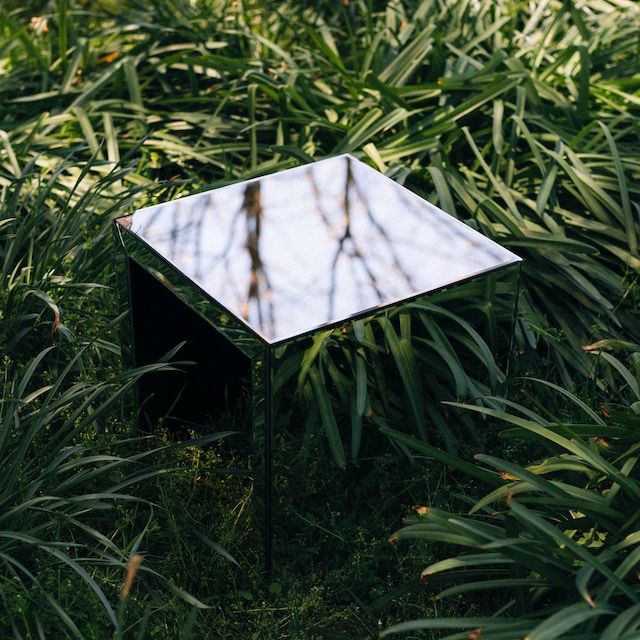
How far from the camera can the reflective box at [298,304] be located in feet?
6.74

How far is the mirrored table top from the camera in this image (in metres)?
2.06

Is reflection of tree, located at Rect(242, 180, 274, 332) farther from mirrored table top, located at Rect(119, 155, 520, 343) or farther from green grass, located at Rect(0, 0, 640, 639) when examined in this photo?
green grass, located at Rect(0, 0, 640, 639)

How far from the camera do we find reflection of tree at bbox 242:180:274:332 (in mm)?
2031

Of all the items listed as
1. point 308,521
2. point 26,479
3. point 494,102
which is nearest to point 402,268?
point 308,521

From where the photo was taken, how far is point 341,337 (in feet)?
6.91

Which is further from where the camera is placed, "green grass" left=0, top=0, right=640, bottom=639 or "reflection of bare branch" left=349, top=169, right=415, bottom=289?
"reflection of bare branch" left=349, top=169, right=415, bottom=289

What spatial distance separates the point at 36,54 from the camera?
398 centimetres

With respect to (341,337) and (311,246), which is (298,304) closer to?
(341,337)

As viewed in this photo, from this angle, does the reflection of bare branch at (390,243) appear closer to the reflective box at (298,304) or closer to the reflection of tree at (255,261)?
the reflective box at (298,304)

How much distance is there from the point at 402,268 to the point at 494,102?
1.45 m

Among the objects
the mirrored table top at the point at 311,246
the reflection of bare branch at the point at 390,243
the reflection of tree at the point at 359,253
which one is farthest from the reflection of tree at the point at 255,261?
the reflection of bare branch at the point at 390,243

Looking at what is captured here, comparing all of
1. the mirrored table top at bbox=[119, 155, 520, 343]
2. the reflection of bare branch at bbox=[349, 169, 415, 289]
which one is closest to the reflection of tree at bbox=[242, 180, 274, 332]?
the mirrored table top at bbox=[119, 155, 520, 343]

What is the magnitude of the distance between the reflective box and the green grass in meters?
0.03

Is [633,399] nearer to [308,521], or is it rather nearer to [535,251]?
[535,251]
